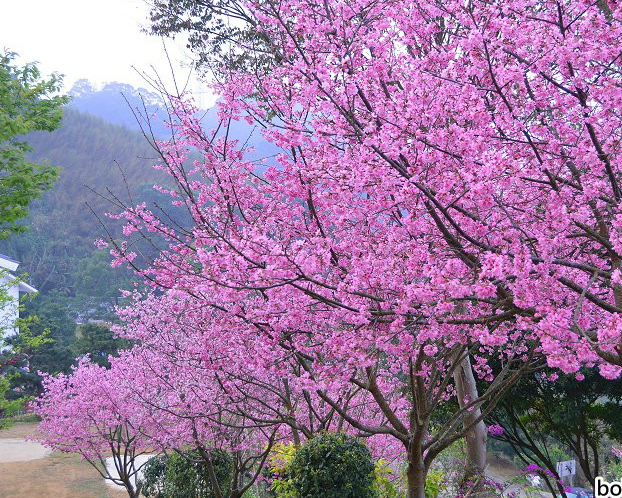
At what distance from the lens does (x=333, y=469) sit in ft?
19.2

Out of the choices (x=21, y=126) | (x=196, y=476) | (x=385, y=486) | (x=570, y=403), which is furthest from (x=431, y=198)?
(x=21, y=126)

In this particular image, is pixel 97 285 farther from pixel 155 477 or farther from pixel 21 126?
pixel 21 126

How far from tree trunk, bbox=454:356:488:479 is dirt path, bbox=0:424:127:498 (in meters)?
11.0

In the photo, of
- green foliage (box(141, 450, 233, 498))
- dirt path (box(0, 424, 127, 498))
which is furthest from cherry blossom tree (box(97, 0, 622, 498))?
dirt path (box(0, 424, 127, 498))

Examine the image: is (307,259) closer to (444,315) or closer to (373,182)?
(373,182)

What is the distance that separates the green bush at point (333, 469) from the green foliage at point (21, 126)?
6.65 m

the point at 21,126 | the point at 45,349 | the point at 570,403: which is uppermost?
the point at 45,349

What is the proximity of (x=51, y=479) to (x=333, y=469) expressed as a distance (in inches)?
515

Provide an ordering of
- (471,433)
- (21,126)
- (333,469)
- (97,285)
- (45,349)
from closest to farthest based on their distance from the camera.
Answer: (333,469) → (471,433) → (21,126) → (45,349) → (97,285)

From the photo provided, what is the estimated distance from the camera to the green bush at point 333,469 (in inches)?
229

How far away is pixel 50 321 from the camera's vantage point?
28.4m

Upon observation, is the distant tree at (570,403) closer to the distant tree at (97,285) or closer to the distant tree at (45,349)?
the distant tree at (45,349)

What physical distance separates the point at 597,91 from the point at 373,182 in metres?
1.38

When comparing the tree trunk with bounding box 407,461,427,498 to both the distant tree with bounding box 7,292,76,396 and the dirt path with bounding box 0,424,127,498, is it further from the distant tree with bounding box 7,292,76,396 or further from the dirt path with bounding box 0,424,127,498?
the distant tree with bounding box 7,292,76,396
